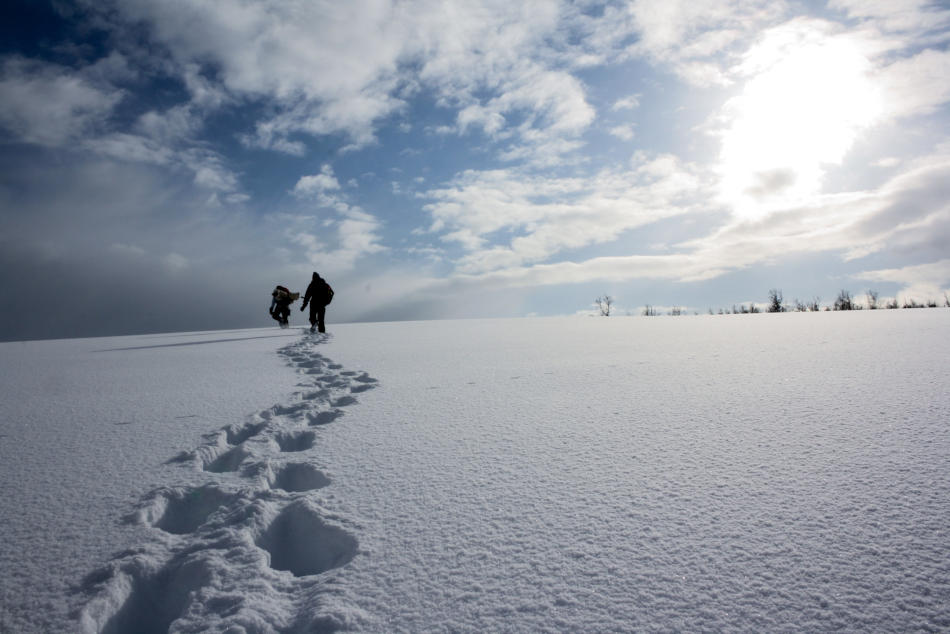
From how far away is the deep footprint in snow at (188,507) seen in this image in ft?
→ 4.30

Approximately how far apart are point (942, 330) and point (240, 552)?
537 centimetres

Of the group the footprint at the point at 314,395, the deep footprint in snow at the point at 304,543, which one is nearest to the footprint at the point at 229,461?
the deep footprint in snow at the point at 304,543

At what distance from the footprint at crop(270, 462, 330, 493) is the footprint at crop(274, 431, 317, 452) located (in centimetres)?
29

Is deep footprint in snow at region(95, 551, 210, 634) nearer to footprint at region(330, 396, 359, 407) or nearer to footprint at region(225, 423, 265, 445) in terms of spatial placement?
footprint at region(225, 423, 265, 445)

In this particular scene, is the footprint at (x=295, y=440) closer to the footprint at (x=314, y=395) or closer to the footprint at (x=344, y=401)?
the footprint at (x=344, y=401)

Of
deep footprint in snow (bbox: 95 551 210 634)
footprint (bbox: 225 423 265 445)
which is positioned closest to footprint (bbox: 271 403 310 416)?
footprint (bbox: 225 423 265 445)

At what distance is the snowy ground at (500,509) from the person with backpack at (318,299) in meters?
5.82

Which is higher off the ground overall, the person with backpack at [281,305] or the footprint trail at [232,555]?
the person with backpack at [281,305]

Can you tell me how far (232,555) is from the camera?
1.09m

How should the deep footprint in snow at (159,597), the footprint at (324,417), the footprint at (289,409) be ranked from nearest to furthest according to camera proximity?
the deep footprint in snow at (159,597) → the footprint at (324,417) → the footprint at (289,409)

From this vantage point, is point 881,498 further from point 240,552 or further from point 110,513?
point 110,513

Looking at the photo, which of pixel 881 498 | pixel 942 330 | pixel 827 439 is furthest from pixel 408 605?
pixel 942 330

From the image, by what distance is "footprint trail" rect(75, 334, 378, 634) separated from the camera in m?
0.91

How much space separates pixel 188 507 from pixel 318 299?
7293 mm
